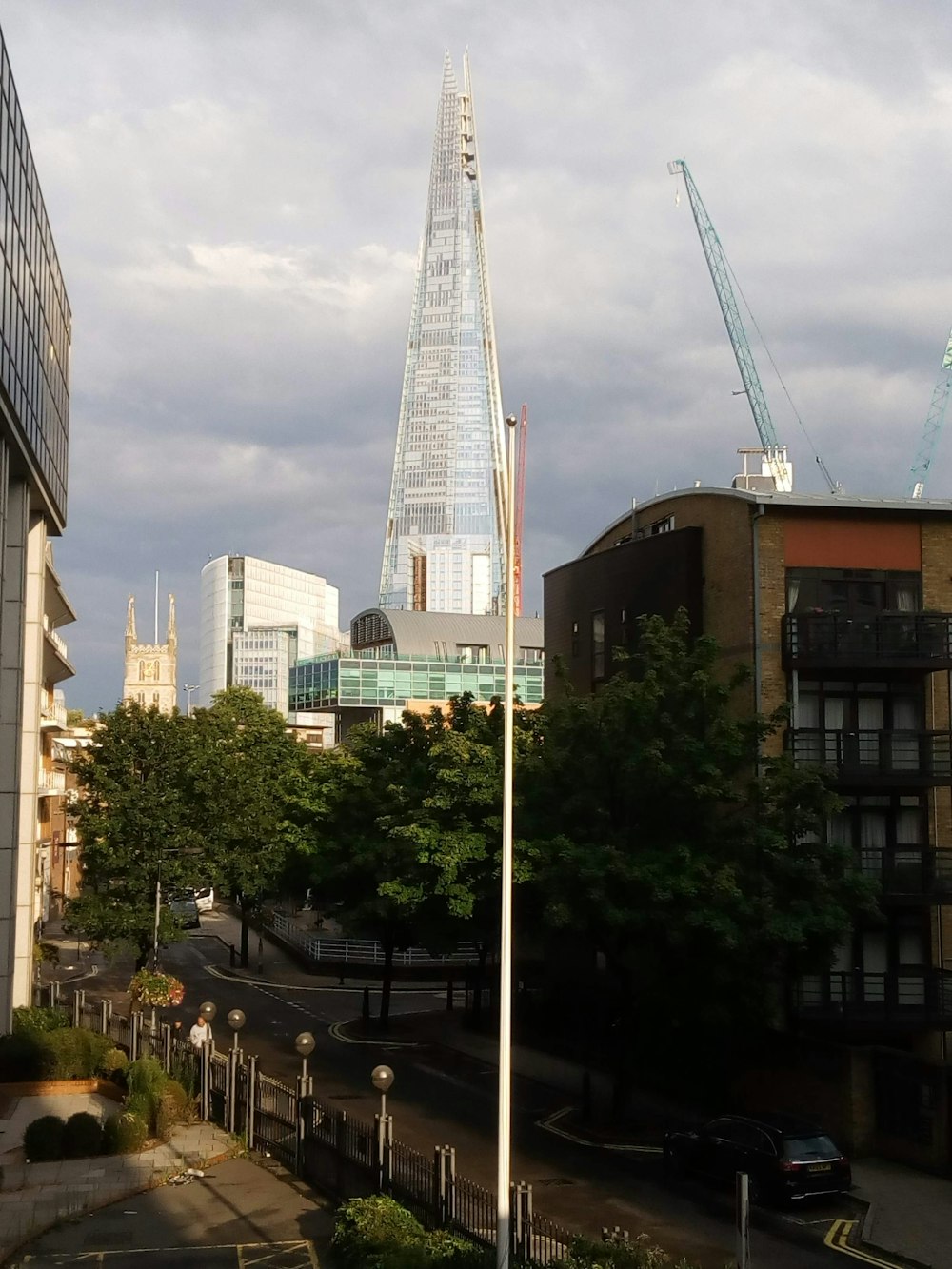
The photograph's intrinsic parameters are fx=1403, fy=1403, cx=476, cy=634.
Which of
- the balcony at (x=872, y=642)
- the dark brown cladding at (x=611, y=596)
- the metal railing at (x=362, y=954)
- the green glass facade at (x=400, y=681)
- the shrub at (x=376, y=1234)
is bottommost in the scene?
the metal railing at (x=362, y=954)

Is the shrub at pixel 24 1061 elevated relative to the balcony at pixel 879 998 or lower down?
lower down

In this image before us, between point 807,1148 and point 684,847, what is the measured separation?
5.97 m

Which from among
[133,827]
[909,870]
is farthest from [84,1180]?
[133,827]

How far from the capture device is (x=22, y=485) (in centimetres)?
4453

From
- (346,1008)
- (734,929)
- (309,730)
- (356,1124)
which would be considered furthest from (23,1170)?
(309,730)

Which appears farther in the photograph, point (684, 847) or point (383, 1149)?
point (684, 847)

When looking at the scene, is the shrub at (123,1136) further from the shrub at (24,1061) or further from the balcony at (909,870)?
the balcony at (909,870)

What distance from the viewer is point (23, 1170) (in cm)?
2592

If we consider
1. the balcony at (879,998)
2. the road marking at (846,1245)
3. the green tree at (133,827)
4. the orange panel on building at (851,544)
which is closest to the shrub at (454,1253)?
the road marking at (846,1245)

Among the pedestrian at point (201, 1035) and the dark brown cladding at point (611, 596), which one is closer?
the pedestrian at point (201, 1035)

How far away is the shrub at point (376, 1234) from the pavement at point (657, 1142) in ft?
25.4

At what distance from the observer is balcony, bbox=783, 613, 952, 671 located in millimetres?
32406

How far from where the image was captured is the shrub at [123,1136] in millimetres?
27141

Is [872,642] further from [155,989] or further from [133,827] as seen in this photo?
[133,827]
